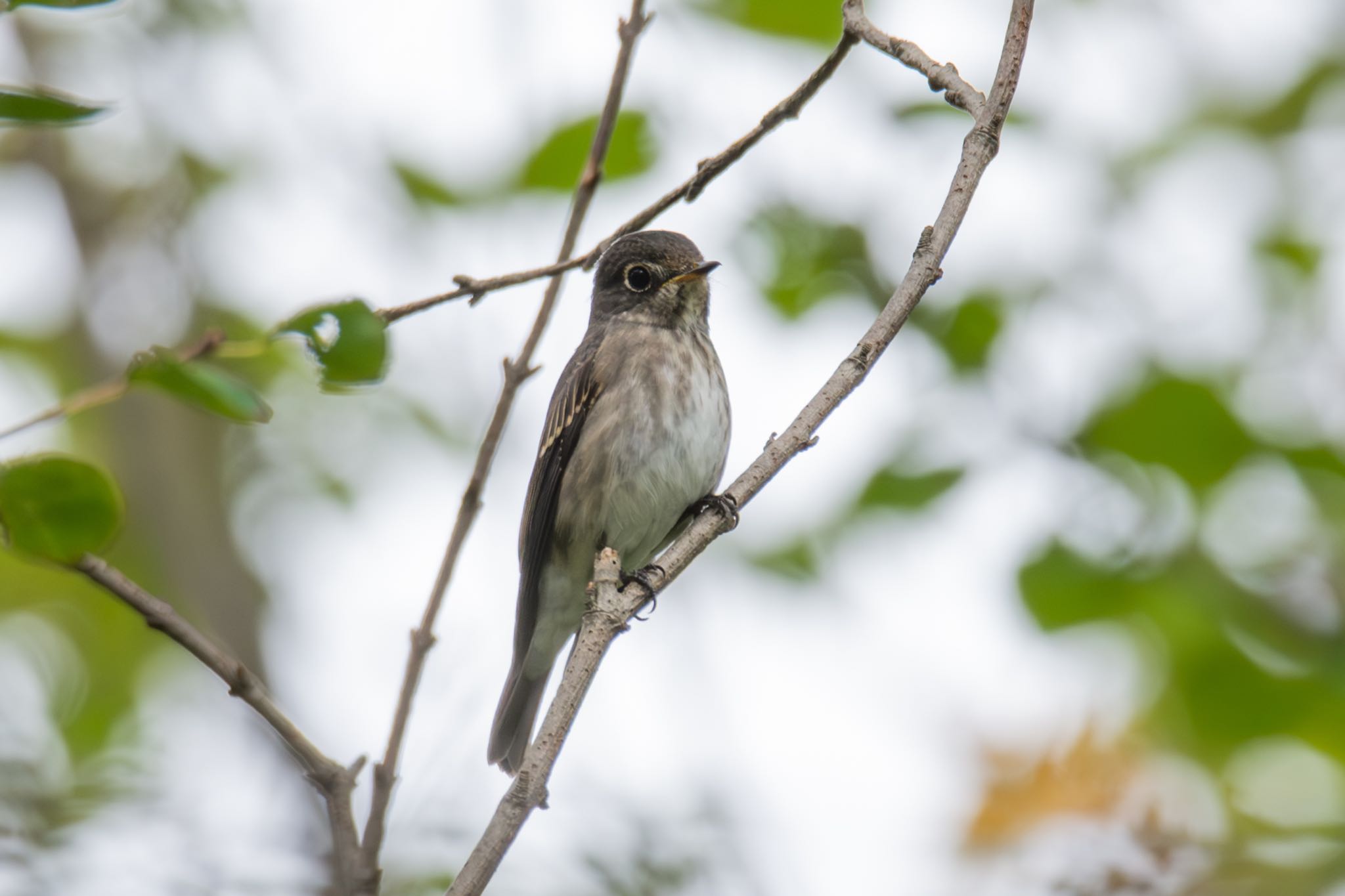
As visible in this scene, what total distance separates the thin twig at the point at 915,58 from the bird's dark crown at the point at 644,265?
2.69 metres

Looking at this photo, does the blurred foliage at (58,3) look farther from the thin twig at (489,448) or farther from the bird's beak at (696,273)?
the bird's beak at (696,273)

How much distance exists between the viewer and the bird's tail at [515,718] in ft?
20.0

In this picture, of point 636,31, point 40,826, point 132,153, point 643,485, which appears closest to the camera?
point 636,31

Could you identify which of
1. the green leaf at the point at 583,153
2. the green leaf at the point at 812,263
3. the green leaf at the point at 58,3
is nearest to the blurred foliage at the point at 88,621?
the green leaf at the point at 583,153

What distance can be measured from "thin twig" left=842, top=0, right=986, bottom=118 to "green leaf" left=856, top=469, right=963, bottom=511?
2226 millimetres

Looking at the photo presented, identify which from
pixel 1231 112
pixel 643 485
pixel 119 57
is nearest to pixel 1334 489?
pixel 1231 112

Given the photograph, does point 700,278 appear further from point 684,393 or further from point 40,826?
point 40,826

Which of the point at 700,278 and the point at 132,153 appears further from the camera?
the point at 132,153

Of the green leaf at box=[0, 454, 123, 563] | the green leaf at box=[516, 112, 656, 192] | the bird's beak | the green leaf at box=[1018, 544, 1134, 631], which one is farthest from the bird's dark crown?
the green leaf at box=[0, 454, 123, 563]

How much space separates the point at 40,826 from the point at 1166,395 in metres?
4.14

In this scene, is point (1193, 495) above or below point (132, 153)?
below

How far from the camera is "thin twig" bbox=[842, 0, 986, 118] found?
3367 millimetres

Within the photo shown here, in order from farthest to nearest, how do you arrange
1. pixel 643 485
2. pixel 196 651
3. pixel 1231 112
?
pixel 1231 112 < pixel 643 485 < pixel 196 651

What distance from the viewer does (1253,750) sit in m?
5.13
